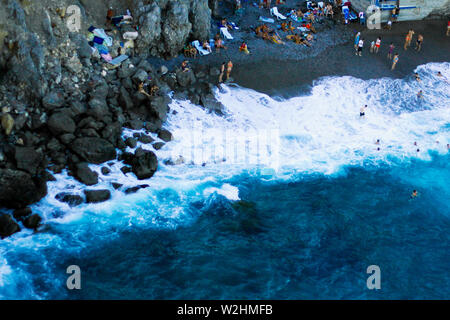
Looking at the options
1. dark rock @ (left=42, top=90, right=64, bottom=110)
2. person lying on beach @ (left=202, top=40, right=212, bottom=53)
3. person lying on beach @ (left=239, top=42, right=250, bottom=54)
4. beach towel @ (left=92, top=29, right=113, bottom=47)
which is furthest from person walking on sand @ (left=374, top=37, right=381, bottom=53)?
dark rock @ (left=42, top=90, right=64, bottom=110)

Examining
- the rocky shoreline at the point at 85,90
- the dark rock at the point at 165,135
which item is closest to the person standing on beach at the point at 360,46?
the rocky shoreline at the point at 85,90

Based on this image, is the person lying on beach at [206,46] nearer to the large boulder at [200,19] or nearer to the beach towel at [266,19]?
the large boulder at [200,19]

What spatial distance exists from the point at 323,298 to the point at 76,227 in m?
13.4

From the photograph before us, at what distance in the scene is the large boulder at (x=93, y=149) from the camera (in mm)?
27562

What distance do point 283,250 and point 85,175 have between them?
1215 centimetres

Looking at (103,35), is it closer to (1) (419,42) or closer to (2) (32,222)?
(2) (32,222)

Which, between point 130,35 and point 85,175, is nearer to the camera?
point 85,175

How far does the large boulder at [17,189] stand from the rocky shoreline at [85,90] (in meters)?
0.05

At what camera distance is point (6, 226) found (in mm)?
23438

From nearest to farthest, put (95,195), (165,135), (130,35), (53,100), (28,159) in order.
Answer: (28,159) < (95,195) < (53,100) < (165,135) < (130,35)

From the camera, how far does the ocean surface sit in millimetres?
22688

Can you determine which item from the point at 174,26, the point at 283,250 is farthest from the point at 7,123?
the point at 283,250

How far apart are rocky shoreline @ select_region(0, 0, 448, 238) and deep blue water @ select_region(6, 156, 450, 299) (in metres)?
4.08

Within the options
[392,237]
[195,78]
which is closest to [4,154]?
[195,78]
